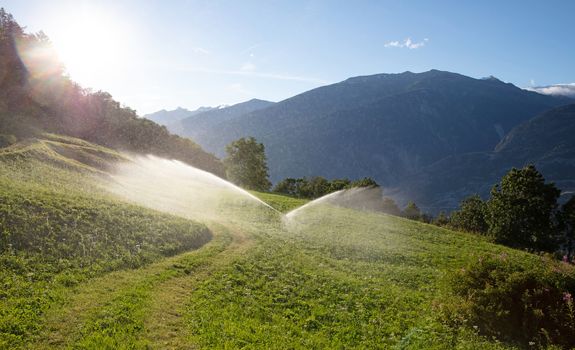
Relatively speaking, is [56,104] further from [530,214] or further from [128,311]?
[530,214]

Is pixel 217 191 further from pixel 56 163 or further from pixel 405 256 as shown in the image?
pixel 405 256

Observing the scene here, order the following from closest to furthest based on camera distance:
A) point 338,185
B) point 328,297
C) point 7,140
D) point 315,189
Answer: point 328,297, point 7,140, point 315,189, point 338,185

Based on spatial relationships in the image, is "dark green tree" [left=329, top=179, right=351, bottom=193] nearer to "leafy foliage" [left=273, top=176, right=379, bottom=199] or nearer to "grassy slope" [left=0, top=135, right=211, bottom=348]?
"leafy foliage" [left=273, top=176, right=379, bottom=199]

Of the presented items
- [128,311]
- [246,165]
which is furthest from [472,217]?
[128,311]

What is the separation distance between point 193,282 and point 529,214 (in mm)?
83379

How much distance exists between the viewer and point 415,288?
89.1 feet

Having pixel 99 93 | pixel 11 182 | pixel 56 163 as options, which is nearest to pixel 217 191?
pixel 56 163

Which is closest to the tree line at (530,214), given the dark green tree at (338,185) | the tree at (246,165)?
the tree at (246,165)

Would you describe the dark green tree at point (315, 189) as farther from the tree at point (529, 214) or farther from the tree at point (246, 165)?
the tree at point (529, 214)

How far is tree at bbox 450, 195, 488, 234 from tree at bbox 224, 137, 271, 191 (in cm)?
6341

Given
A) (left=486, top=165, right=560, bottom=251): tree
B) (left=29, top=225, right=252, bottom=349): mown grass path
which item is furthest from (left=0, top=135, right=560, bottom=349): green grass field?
(left=486, top=165, right=560, bottom=251): tree

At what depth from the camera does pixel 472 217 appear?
135m

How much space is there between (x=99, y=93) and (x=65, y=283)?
98707 millimetres

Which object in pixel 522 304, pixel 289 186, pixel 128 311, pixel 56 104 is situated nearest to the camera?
pixel 128 311
